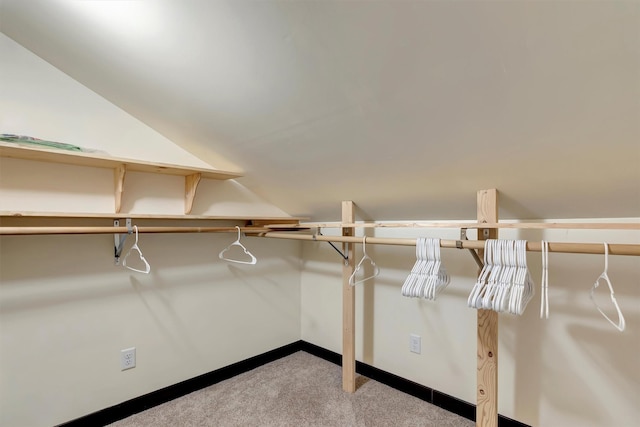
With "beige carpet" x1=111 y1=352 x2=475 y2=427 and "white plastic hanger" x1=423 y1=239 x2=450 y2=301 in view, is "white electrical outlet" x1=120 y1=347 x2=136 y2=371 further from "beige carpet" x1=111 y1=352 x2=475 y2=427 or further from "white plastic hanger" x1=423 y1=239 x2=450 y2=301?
"white plastic hanger" x1=423 y1=239 x2=450 y2=301

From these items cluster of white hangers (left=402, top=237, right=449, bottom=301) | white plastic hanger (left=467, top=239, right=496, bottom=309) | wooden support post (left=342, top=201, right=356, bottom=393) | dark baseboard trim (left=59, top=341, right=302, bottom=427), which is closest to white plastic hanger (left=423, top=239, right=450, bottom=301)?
cluster of white hangers (left=402, top=237, right=449, bottom=301)

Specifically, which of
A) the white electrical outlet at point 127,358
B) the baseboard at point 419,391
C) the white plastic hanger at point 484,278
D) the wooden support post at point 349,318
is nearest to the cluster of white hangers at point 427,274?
the white plastic hanger at point 484,278

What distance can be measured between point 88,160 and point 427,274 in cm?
170

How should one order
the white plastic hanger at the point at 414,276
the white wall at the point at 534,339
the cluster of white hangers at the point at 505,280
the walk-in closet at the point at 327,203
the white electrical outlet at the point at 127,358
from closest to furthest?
the walk-in closet at the point at 327,203 → the cluster of white hangers at the point at 505,280 → the white wall at the point at 534,339 → the white plastic hanger at the point at 414,276 → the white electrical outlet at the point at 127,358

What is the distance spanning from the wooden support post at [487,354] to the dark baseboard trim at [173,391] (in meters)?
1.52

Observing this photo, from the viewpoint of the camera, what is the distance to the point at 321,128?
137cm

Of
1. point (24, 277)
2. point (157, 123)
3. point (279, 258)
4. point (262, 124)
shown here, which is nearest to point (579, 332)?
point (262, 124)

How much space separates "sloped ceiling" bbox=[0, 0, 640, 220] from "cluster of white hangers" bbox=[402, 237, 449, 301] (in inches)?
11.8

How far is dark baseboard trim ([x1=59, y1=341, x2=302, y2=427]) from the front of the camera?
5.55 feet

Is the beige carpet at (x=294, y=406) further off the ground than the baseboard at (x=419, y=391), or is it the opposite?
the baseboard at (x=419, y=391)

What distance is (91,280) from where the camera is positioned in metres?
1.71

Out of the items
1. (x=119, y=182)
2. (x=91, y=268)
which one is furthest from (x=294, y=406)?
(x=119, y=182)

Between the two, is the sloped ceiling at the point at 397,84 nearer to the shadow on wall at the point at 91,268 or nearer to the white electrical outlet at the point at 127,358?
the shadow on wall at the point at 91,268

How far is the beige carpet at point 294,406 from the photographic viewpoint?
174cm
